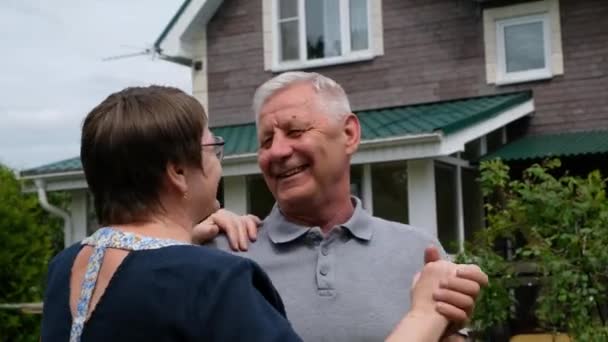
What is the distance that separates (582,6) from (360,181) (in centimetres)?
365

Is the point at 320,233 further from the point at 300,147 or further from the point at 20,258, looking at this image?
the point at 20,258

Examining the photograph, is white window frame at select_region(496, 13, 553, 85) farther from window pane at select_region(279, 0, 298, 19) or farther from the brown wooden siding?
window pane at select_region(279, 0, 298, 19)

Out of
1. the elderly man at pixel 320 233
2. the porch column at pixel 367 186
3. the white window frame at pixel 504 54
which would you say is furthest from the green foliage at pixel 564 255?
the white window frame at pixel 504 54

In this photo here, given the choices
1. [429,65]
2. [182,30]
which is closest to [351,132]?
[429,65]

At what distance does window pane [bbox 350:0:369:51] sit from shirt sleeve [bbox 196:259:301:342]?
1365cm

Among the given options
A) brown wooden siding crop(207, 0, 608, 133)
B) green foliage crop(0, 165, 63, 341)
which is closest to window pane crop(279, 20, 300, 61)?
brown wooden siding crop(207, 0, 608, 133)

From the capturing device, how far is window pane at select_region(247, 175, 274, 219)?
14570mm

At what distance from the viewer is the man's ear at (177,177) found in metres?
2.35

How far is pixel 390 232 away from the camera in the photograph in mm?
3500

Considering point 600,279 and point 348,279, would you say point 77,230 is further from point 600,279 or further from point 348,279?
point 348,279

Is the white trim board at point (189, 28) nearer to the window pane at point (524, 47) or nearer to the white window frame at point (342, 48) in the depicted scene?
the white window frame at point (342, 48)

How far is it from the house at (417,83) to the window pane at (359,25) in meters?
0.01

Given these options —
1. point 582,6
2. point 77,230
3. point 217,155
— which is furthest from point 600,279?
point 77,230

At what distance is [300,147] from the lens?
352 cm
